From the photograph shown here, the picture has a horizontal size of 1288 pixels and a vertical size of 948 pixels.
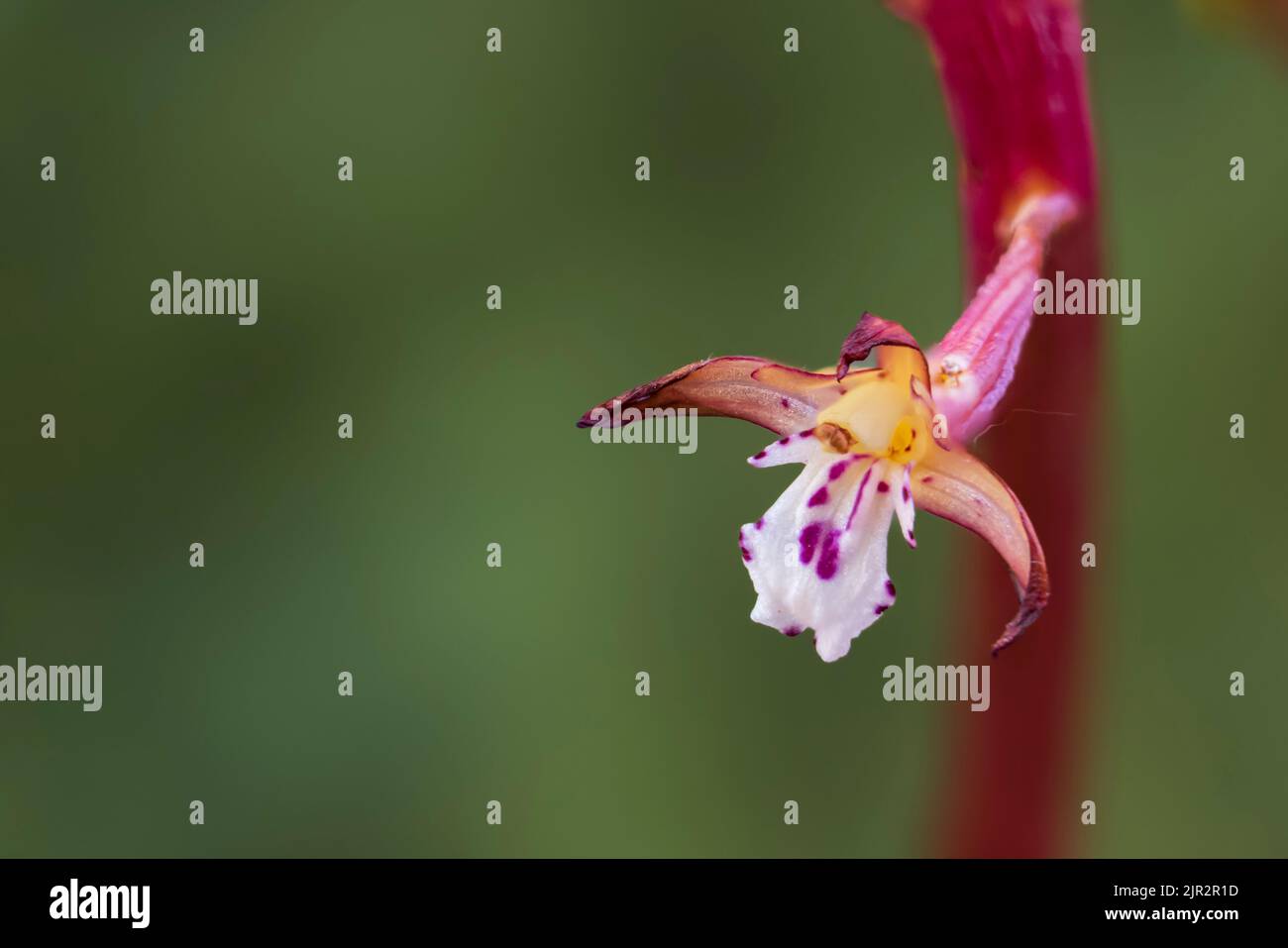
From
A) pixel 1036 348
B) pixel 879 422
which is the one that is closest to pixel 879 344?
pixel 879 422

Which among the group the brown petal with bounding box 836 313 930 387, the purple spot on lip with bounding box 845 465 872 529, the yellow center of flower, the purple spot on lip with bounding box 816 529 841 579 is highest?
the brown petal with bounding box 836 313 930 387

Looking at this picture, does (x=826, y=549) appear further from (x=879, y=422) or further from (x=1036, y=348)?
(x=1036, y=348)

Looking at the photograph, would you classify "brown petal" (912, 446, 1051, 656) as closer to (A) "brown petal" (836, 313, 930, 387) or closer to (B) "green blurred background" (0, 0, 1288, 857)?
(A) "brown petal" (836, 313, 930, 387)

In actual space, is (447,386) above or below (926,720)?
above

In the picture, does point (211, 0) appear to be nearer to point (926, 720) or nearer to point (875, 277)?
point (875, 277)

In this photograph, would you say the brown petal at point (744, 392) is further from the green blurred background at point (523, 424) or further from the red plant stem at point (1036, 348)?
the green blurred background at point (523, 424)

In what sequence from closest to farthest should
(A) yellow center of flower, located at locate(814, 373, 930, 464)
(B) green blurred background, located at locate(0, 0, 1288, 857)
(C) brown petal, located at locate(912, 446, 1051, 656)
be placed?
(C) brown petal, located at locate(912, 446, 1051, 656) → (A) yellow center of flower, located at locate(814, 373, 930, 464) → (B) green blurred background, located at locate(0, 0, 1288, 857)

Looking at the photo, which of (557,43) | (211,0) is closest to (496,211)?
(557,43)

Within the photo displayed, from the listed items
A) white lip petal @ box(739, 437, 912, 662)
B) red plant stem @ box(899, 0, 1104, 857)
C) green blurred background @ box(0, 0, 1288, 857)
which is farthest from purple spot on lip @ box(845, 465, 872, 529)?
green blurred background @ box(0, 0, 1288, 857)
